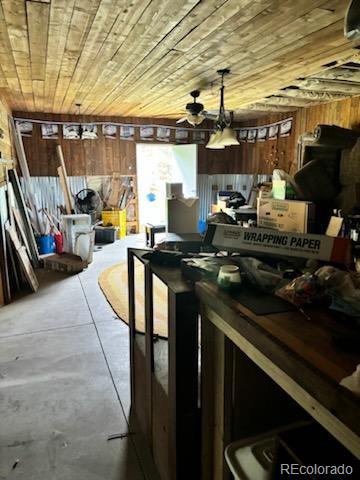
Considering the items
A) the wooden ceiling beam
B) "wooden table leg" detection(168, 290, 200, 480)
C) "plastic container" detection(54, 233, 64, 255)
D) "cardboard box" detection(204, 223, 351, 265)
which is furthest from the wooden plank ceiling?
"plastic container" detection(54, 233, 64, 255)

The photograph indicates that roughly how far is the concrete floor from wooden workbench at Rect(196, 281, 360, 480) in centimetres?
82

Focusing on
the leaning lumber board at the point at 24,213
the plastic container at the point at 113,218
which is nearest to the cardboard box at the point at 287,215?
the leaning lumber board at the point at 24,213

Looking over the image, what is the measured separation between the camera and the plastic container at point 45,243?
6.16 m

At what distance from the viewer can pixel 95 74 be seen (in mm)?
4043

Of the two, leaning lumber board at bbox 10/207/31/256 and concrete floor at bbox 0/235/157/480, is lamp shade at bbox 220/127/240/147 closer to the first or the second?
concrete floor at bbox 0/235/157/480

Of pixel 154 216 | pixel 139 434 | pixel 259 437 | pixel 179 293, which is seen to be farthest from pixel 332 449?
pixel 154 216

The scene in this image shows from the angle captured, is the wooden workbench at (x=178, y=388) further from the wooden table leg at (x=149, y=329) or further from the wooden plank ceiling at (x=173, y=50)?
the wooden plank ceiling at (x=173, y=50)

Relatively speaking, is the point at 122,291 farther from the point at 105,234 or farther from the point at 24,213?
the point at 105,234

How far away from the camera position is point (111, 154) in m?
7.76

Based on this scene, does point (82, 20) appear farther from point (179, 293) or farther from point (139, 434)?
point (139, 434)

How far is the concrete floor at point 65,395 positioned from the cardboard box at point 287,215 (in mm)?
1391

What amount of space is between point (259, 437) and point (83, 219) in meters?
5.15

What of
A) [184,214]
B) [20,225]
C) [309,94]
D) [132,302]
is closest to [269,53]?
[184,214]

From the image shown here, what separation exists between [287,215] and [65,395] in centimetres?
190
